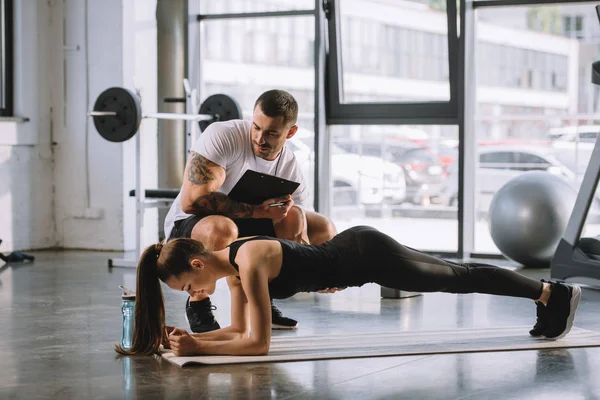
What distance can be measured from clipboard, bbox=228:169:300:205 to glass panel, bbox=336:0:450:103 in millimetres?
2713

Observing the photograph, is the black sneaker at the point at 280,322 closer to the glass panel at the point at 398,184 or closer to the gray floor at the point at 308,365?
the gray floor at the point at 308,365

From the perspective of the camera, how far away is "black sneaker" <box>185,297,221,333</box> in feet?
10.3

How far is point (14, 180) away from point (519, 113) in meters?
3.19

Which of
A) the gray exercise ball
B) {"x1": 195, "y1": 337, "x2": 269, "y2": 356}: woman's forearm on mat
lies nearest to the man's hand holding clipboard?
{"x1": 195, "y1": 337, "x2": 269, "y2": 356}: woman's forearm on mat

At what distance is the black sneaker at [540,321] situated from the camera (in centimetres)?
303

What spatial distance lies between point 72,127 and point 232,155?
2946mm

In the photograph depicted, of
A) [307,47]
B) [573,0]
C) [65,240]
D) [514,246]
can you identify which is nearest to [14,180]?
[65,240]

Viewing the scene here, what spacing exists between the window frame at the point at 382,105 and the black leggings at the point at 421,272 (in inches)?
111

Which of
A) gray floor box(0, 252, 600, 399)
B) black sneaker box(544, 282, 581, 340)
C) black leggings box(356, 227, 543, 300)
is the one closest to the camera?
gray floor box(0, 252, 600, 399)

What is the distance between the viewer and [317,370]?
265 cm

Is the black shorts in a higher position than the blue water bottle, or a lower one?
higher

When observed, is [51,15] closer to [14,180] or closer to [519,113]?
[14,180]

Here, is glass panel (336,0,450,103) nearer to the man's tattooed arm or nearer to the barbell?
the barbell

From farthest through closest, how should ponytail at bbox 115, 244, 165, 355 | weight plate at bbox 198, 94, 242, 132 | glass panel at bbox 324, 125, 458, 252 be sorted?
glass panel at bbox 324, 125, 458, 252
weight plate at bbox 198, 94, 242, 132
ponytail at bbox 115, 244, 165, 355
